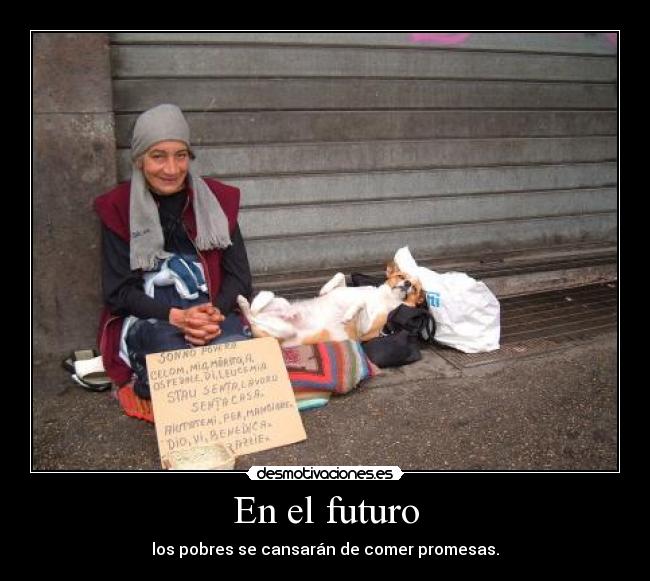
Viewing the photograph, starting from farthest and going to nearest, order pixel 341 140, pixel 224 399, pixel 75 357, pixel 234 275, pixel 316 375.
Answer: pixel 341 140 < pixel 75 357 < pixel 234 275 < pixel 316 375 < pixel 224 399

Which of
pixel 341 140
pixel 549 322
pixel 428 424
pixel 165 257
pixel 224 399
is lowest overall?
pixel 428 424

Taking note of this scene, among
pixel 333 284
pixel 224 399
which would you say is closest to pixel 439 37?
pixel 333 284

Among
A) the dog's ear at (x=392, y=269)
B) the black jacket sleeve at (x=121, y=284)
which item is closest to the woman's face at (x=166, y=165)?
the black jacket sleeve at (x=121, y=284)

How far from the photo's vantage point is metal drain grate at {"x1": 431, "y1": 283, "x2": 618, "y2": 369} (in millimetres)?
3604

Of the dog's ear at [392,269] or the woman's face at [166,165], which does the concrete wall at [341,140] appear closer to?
the dog's ear at [392,269]

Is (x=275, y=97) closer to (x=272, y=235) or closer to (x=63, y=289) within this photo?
(x=272, y=235)

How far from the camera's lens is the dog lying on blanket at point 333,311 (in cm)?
321

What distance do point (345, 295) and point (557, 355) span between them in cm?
129

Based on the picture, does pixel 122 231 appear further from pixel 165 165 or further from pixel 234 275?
pixel 234 275

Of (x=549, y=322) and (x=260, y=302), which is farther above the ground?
(x=260, y=302)

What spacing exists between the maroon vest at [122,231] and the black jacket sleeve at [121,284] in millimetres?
57

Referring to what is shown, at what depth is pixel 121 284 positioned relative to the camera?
2.89 m

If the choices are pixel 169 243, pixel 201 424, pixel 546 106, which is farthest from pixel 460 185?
pixel 201 424

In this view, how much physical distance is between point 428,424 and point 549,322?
155 cm
